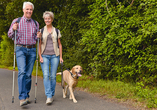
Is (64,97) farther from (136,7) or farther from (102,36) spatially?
(136,7)

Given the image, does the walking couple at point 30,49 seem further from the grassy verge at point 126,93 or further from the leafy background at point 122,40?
the leafy background at point 122,40

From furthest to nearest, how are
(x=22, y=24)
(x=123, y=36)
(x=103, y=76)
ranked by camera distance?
(x=103, y=76), (x=123, y=36), (x=22, y=24)

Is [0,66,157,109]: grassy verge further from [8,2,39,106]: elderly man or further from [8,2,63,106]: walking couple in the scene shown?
[8,2,39,106]: elderly man

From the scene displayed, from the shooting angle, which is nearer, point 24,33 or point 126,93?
point 24,33

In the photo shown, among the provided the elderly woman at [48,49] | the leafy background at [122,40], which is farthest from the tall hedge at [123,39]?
the elderly woman at [48,49]

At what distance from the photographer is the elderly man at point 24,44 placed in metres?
4.96

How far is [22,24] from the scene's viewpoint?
509cm

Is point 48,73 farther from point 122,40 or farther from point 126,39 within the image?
point 126,39

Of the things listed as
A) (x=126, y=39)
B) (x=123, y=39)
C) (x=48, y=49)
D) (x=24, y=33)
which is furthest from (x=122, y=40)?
(x=24, y=33)

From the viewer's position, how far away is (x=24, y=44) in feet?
16.6

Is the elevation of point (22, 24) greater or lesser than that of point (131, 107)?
greater

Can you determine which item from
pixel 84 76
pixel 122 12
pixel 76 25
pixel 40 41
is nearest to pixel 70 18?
pixel 76 25

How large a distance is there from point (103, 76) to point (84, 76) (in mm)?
1293

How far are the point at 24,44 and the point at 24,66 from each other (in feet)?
1.80
